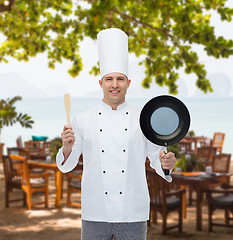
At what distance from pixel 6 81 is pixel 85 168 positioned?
118 metres

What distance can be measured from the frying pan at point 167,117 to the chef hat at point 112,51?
0.25 m

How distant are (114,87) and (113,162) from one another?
0.34 meters

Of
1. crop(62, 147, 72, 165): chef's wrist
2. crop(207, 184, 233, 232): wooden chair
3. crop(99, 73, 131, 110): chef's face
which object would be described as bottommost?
crop(207, 184, 233, 232): wooden chair

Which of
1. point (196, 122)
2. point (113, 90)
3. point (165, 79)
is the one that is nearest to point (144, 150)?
point (113, 90)

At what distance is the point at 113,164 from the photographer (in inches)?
74.2

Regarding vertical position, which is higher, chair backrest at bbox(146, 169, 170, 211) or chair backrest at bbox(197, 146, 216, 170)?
chair backrest at bbox(197, 146, 216, 170)

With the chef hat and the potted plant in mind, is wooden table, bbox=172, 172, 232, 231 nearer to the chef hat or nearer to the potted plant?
the potted plant

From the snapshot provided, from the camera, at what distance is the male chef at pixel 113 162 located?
1884 millimetres

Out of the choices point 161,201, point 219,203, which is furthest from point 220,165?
point 161,201

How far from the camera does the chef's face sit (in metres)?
Result: 1.89

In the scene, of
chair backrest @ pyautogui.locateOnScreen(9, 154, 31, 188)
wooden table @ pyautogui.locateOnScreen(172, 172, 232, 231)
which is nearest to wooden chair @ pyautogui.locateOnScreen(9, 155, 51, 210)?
chair backrest @ pyautogui.locateOnScreen(9, 154, 31, 188)

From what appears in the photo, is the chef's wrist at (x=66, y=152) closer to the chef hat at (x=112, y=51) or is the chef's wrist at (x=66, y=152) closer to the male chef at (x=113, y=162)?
the male chef at (x=113, y=162)

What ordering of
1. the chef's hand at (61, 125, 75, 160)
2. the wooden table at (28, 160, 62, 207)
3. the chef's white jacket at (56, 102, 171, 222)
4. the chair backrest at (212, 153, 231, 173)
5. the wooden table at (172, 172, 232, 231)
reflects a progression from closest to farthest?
the chef's hand at (61, 125, 75, 160), the chef's white jacket at (56, 102, 171, 222), the wooden table at (172, 172, 232, 231), the wooden table at (28, 160, 62, 207), the chair backrest at (212, 153, 231, 173)

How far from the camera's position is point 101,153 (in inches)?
74.5
